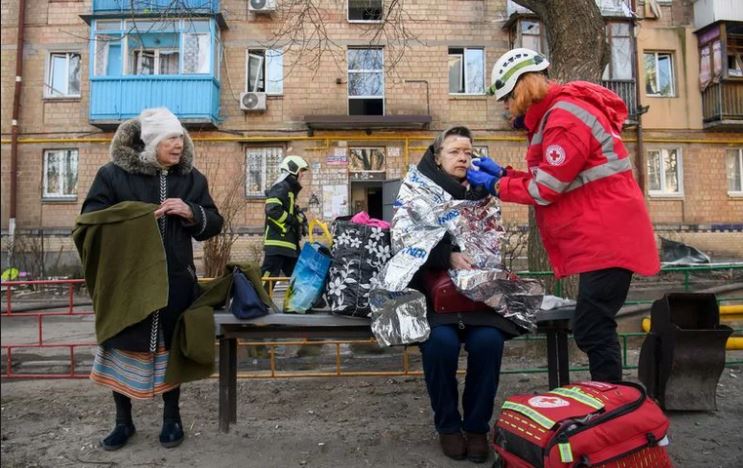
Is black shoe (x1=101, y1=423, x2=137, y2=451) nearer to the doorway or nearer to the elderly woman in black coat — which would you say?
the elderly woman in black coat

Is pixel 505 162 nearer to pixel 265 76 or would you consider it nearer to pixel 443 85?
pixel 443 85

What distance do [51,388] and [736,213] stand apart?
18685 millimetres

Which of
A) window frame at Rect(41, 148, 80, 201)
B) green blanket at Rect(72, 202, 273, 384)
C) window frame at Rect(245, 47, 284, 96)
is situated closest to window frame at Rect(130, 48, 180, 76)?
window frame at Rect(245, 47, 284, 96)

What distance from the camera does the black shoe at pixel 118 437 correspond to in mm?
2771

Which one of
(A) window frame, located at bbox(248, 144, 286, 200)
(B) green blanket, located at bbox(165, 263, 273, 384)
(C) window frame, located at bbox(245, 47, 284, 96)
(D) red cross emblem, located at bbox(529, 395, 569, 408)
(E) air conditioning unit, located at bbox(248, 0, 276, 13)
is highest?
(E) air conditioning unit, located at bbox(248, 0, 276, 13)

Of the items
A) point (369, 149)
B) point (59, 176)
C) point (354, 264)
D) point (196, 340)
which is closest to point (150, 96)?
point (59, 176)

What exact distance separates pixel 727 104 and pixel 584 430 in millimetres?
17645

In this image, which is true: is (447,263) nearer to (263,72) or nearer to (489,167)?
(489,167)

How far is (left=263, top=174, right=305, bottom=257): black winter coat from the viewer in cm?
630

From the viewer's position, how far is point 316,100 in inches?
612

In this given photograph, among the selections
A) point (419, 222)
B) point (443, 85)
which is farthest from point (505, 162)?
point (419, 222)

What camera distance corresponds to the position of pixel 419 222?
274 centimetres

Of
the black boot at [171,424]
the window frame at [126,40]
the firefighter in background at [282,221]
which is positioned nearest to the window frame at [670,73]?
the window frame at [126,40]

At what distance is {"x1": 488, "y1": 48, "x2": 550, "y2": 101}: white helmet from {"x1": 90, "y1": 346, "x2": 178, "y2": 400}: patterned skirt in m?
2.19
